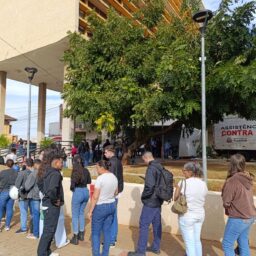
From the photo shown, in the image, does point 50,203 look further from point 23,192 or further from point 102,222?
point 23,192

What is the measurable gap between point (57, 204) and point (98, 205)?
869 millimetres

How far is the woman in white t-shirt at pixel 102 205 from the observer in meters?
5.72

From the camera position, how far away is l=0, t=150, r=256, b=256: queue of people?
5.05 m

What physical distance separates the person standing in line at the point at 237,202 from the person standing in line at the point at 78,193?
3232 mm

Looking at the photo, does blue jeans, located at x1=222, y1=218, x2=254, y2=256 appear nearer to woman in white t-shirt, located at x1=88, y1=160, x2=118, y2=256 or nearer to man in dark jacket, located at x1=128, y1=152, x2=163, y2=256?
man in dark jacket, located at x1=128, y1=152, x2=163, y2=256

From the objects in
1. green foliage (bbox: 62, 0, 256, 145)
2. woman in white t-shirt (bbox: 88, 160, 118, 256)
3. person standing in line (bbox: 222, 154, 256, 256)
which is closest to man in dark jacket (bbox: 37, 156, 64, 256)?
woman in white t-shirt (bbox: 88, 160, 118, 256)

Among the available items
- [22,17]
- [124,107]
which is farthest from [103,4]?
[124,107]

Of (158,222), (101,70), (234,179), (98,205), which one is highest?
(101,70)

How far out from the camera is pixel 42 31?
86.5 feet

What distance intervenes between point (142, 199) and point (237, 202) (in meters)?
1.78

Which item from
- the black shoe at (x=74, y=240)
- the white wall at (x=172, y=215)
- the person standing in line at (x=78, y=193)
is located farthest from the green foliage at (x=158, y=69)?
the black shoe at (x=74, y=240)

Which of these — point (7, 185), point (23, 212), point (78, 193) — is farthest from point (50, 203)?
point (7, 185)

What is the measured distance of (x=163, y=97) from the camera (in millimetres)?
12188

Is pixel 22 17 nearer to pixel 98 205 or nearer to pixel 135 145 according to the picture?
pixel 135 145
